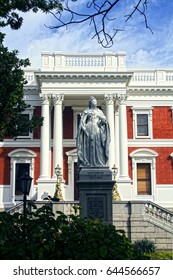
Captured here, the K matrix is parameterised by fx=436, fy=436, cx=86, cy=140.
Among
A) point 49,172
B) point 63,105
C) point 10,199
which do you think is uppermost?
point 63,105

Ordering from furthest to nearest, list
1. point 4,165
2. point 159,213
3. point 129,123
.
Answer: point 129,123, point 4,165, point 159,213

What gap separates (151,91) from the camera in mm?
32781

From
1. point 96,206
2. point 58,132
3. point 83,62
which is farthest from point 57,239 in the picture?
point 83,62

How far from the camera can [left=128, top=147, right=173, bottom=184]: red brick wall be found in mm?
31672

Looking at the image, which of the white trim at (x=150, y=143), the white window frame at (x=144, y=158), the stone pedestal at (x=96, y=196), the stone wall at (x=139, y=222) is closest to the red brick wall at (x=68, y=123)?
the white trim at (x=150, y=143)

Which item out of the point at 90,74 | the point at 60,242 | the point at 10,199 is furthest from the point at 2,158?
the point at 60,242

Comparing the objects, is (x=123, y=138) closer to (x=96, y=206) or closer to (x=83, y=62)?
(x=83, y=62)

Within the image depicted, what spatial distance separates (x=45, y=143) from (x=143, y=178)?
7.83 metres

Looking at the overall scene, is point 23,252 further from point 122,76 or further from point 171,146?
point 171,146

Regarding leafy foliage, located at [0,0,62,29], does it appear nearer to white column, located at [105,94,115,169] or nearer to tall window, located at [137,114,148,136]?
white column, located at [105,94,115,169]

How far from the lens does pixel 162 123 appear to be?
32531 millimetres

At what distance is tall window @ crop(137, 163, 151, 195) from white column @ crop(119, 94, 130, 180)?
3188 mm
